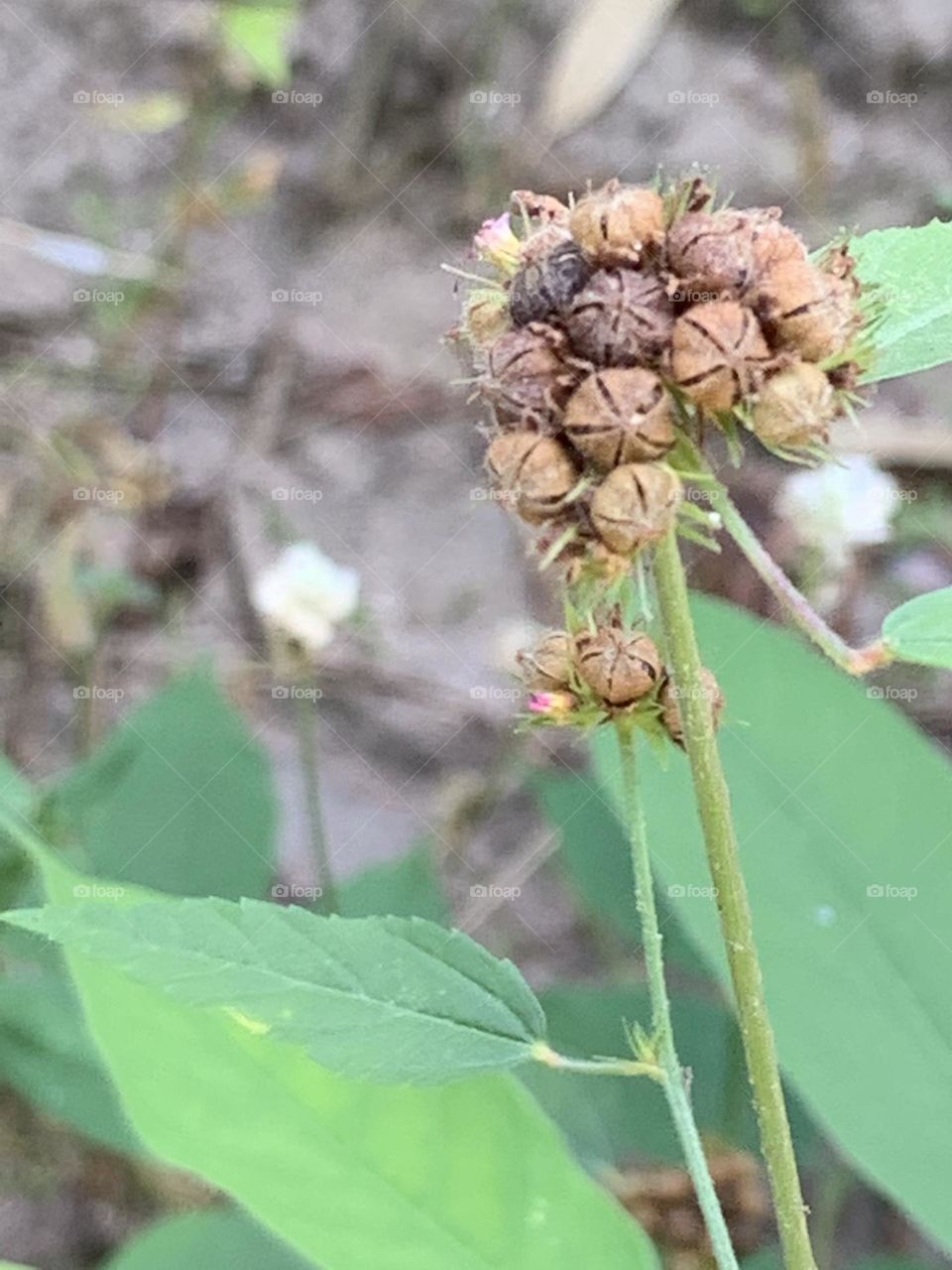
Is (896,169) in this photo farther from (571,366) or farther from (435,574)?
(571,366)

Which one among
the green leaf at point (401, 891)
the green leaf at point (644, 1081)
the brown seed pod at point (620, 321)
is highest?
the brown seed pod at point (620, 321)

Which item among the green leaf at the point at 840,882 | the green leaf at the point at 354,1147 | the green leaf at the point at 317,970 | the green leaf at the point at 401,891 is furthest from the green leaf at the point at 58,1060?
the green leaf at the point at 317,970

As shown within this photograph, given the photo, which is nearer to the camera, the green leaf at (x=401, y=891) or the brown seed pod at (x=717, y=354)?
the brown seed pod at (x=717, y=354)

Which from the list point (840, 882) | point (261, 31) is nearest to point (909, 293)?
point (840, 882)

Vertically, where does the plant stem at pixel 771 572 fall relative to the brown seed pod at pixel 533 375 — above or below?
below

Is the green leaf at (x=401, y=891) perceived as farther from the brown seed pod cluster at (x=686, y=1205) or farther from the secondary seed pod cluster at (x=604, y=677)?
the secondary seed pod cluster at (x=604, y=677)

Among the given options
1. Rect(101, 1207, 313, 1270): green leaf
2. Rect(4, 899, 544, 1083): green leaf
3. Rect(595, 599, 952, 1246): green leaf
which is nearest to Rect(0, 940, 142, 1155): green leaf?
Rect(101, 1207, 313, 1270): green leaf

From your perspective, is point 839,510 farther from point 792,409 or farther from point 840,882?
point 792,409
